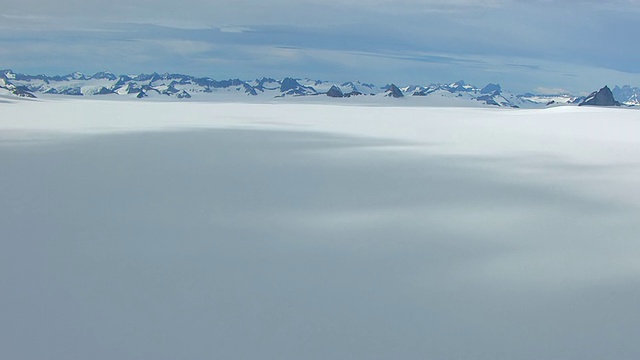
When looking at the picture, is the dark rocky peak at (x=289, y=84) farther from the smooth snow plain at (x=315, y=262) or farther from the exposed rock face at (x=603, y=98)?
the smooth snow plain at (x=315, y=262)

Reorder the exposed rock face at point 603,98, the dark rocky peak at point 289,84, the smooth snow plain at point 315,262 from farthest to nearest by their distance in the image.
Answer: the dark rocky peak at point 289,84
the exposed rock face at point 603,98
the smooth snow plain at point 315,262

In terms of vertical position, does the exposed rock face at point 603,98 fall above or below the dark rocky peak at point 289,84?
below

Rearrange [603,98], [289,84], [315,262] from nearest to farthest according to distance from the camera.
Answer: [315,262] → [603,98] → [289,84]

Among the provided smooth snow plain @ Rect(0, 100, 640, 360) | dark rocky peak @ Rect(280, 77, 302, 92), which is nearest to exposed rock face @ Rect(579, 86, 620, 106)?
smooth snow plain @ Rect(0, 100, 640, 360)

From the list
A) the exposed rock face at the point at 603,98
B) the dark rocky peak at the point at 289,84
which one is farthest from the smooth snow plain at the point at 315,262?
the dark rocky peak at the point at 289,84

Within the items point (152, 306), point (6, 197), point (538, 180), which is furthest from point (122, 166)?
point (538, 180)

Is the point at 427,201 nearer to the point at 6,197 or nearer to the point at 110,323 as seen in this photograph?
the point at 110,323

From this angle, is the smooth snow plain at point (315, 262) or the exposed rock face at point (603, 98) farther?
the exposed rock face at point (603, 98)

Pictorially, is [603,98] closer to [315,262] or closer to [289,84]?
[315,262]

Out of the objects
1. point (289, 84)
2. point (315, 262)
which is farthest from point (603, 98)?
point (289, 84)

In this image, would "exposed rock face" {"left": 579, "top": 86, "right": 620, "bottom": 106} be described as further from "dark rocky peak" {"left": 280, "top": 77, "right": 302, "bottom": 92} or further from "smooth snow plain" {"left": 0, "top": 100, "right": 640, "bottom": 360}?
"dark rocky peak" {"left": 280, "top": 77, "right": 302, "bottom": 92}
